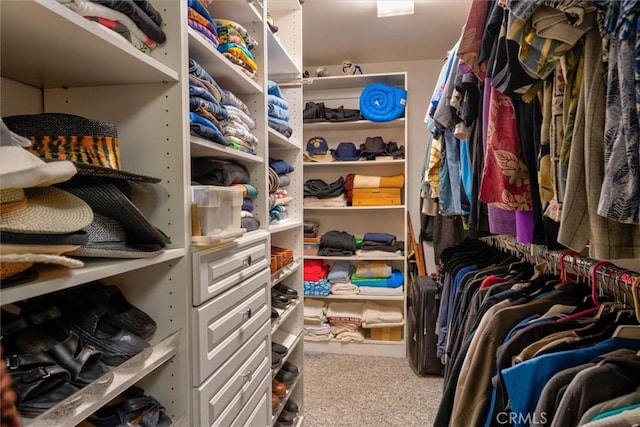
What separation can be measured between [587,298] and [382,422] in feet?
4.45

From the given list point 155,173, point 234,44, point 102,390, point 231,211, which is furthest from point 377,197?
point 102,390

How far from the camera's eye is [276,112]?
1.69m

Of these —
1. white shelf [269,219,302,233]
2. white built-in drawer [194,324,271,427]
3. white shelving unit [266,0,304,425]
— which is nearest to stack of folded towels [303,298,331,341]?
white shelving unit [266,0,304,425]

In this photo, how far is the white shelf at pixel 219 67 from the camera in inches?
38.9

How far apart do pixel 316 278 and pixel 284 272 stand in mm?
1327

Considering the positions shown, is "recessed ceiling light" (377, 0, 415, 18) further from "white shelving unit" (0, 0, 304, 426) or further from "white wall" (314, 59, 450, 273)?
"white shelving unit" (0, 0, 304, 426)

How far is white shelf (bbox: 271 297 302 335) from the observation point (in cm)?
156

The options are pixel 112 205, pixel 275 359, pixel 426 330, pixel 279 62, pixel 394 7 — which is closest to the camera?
pixel 112 205

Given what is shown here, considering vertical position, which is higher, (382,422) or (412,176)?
(412,176)

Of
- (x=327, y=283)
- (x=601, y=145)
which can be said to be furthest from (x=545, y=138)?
(x=327, y=283)

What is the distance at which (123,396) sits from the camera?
2.71 ft

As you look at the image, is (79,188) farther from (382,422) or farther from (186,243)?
(382,422)

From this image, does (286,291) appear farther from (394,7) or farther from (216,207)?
(394,7)

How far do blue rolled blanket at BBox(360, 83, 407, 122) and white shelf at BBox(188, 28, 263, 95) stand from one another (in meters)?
1.58
